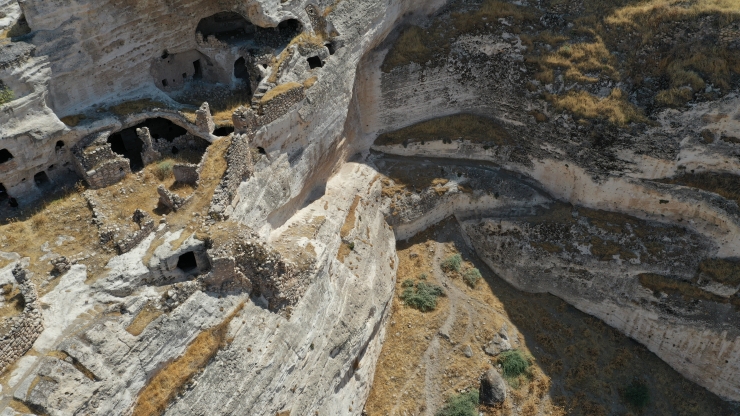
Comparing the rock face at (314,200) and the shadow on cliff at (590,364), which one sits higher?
the rock face at (314,200)

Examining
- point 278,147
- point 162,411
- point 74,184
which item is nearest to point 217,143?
point 278,147

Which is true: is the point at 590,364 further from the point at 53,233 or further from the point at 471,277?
the point at 53,233

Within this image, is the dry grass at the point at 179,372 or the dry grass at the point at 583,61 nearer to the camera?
the dry grass at the point at 179,372

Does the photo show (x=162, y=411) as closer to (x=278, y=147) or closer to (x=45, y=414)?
(x=45, y=414)

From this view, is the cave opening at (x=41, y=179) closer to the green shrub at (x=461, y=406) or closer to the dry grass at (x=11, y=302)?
the dry grass at (x=11, y=302)

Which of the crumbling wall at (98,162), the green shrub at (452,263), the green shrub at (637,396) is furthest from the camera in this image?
the green shrub at (452,263)

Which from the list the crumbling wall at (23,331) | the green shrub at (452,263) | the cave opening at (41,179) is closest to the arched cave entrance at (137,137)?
the cave opening at (41,179)

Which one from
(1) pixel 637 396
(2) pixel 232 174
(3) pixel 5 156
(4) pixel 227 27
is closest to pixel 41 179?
(3) pixel 5 156

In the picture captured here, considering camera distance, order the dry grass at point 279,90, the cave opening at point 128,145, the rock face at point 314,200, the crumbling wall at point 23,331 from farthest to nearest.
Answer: the cave opening at point 128,145 < the dry grass at point 279,90 < the rock face at point 314,200 < the crumbling wall at point 23,331
